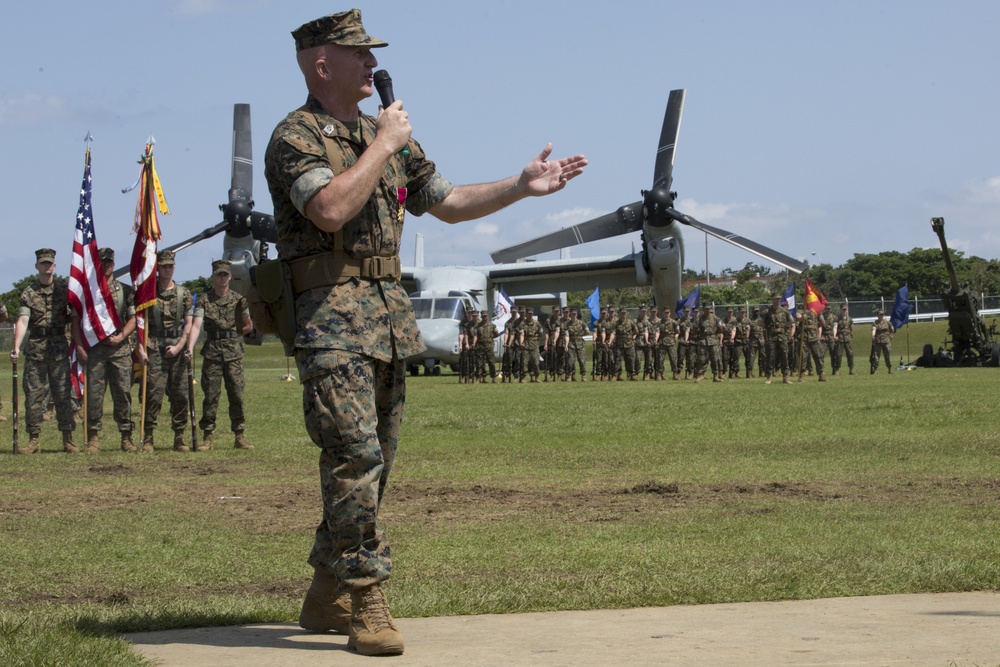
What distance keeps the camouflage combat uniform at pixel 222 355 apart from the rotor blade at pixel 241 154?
20.4 metres

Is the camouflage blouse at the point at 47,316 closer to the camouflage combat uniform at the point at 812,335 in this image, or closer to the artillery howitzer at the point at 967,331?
the camouflage combat uniform at the point at 812,335

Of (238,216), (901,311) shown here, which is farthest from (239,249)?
(901,311)

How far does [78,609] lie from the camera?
5164mm

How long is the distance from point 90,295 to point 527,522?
722 centimetres

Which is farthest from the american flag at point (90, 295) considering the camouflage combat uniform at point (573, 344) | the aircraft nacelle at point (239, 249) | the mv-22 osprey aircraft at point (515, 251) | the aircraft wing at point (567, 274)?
the aircraft wing at point (567, 274)

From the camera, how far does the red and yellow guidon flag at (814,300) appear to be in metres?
33.4

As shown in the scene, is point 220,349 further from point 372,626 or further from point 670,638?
point 670,638

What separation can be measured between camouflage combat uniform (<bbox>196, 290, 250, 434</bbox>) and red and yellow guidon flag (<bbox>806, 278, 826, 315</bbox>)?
21899 mm

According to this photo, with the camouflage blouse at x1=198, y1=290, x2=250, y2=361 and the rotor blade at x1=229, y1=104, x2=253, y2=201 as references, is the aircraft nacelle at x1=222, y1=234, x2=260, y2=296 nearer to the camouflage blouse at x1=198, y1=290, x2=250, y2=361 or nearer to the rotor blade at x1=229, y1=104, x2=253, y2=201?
the rotor blade at x1=229, y1=104, x2=253, y2=201

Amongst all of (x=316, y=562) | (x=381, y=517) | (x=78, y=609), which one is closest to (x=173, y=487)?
(x=381, y=517)

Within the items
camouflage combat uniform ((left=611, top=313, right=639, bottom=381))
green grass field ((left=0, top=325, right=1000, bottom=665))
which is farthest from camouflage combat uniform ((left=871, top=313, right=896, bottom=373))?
green grass field ((left=0, top=325, right=1000, bottom=665))

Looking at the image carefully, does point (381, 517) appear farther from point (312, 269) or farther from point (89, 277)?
point (89, 277)

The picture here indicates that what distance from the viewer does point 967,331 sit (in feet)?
120

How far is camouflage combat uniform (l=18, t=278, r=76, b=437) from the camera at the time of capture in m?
13.6
